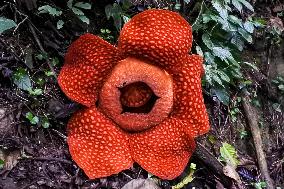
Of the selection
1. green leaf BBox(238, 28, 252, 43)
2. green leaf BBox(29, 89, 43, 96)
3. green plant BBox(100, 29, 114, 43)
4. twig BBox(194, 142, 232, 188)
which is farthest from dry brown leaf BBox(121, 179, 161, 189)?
green leaf BBox(238, 28, 252, 43)

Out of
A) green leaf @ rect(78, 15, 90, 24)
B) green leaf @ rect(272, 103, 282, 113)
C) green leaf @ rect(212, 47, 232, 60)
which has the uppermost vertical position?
green leaf @ rect(78, 15, 90, 24)

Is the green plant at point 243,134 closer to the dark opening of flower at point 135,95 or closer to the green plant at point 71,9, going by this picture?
the dark opening of flower at point 135,95

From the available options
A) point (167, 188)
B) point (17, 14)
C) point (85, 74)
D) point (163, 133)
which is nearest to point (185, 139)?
point (163, 133)

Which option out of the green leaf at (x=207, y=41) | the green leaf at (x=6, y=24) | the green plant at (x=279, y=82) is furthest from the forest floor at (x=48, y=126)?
the green plant at (x=279, y=82)

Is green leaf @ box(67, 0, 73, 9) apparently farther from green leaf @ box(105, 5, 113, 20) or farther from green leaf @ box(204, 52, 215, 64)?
green leaf @ box(204, 52, 215, 64)

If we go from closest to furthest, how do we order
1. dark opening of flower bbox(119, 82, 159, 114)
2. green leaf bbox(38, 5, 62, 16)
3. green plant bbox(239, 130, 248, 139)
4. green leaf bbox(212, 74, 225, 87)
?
dark opening of flower bbox(119, 82, 159, 114), green leaf bbox(38, 5, 62, 16), green leaf bbox(212, 74, 225, 87), green plant bbox(239, 130, 248, 139)

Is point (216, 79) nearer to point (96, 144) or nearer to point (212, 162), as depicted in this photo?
point (212, 162)
